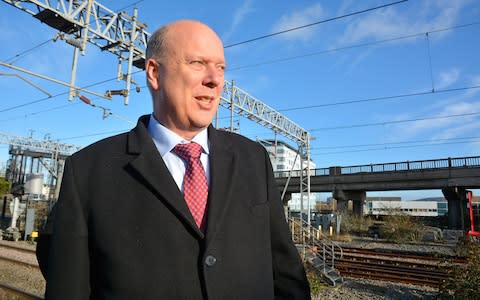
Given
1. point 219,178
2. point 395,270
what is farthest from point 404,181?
point 219,178

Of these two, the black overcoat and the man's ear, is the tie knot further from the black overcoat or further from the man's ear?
the man's ear

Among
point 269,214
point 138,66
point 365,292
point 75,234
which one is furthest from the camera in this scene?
point 138,66

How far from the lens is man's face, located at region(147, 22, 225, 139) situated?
1.35 metres

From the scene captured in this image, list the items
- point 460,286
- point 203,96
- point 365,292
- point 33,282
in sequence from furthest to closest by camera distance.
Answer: point 365,292, point 33,282, point 460,286, point 203,96

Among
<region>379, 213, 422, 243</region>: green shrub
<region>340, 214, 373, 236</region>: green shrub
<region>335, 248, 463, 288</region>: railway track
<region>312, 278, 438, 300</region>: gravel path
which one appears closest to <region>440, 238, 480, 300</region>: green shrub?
<region>312, 278, 438, 300</region>: gravel path

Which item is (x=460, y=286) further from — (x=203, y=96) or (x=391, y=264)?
(x=203, y=96)

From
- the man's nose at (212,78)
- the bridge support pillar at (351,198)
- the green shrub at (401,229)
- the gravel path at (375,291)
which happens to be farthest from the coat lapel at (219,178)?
the bridge support pillar at (351,198)

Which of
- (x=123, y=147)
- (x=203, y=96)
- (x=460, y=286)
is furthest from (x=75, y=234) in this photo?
(x=460, y=286)

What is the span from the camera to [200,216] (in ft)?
4.35

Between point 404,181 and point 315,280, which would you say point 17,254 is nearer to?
point 315,280

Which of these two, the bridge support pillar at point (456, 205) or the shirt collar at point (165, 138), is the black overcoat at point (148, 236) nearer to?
the shirt collar at point (165, 138)

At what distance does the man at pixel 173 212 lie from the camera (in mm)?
1212

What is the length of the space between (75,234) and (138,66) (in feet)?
38.0

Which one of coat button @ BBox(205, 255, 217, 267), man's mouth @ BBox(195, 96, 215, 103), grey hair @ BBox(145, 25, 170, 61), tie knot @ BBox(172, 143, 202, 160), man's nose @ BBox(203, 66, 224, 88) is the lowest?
coat button @ BBox(205, 255, 217, 267)
